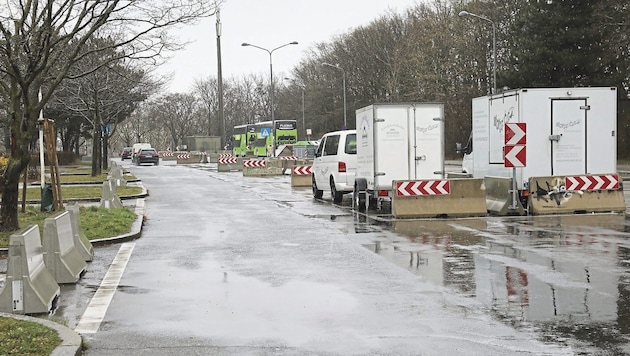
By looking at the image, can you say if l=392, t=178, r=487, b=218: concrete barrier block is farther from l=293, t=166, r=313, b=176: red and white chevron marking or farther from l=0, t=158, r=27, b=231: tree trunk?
l=293, t=166, r=313, b=176: red and white chevron marking

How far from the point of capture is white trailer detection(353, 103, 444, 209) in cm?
1969

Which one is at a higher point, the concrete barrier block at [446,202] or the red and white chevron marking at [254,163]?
the red and white chevron marking at [254,163]

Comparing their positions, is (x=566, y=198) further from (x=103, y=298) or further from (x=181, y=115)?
(x=181, y=115)

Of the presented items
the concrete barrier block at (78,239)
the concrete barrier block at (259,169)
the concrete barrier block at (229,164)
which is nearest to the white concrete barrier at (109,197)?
the concrete barrier block at (78,239)

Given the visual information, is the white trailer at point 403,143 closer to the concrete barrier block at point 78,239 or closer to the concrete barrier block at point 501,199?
the concrete barrier block at point 501,199

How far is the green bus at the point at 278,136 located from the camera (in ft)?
246

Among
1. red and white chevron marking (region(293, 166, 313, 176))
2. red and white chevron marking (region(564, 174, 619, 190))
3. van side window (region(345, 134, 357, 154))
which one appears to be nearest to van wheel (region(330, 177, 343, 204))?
van side window (region(345, 134, 357, 154))

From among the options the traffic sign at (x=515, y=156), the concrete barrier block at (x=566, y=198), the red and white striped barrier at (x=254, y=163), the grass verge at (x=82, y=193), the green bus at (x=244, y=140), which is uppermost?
the green bus at (x=244, y=140)

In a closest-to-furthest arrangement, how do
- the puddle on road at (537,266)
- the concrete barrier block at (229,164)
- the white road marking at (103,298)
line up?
the puddle on road at (537,266)
the white road marking at (103,298)
the concrete barrier block at (229,164)

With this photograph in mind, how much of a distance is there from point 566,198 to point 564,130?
1554 millimetres

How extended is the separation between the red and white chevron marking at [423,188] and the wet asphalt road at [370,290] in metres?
1.31

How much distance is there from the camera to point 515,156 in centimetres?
1809

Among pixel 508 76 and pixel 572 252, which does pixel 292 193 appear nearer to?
pixel 572 252

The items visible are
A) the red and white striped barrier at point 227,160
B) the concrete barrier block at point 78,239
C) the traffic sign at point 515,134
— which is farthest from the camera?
the red and white striped barrier at point 227,160
